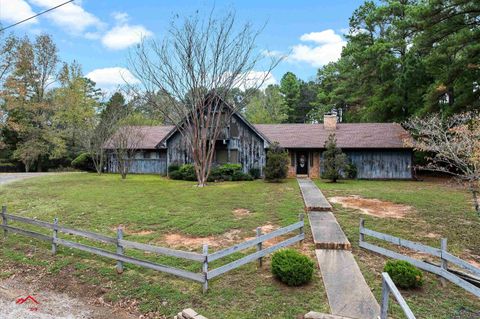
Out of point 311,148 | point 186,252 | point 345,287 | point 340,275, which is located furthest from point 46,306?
point 311,148

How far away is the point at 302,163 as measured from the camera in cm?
2422

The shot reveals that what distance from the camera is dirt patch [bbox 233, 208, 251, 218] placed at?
1088cm

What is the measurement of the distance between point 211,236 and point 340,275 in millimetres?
3637

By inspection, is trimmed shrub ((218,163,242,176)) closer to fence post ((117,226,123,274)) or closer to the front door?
the front door

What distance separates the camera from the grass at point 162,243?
5414 mm

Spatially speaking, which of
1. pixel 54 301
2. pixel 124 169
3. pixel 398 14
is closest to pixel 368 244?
pixel 54 301

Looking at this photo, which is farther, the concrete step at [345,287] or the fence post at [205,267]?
the fence post at [205,267]

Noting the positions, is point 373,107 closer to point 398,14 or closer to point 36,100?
point 398,14

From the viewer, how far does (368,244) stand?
743 centimetres

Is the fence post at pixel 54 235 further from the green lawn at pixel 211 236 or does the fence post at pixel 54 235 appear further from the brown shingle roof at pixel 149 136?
the brown shingle roof at pixel 149 136

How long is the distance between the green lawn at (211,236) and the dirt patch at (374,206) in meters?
0.51

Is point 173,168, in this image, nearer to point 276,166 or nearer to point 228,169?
point 228,169

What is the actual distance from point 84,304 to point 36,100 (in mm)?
35666

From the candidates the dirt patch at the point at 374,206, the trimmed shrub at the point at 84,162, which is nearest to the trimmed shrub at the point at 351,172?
the dirt patch at the point at 374,206
